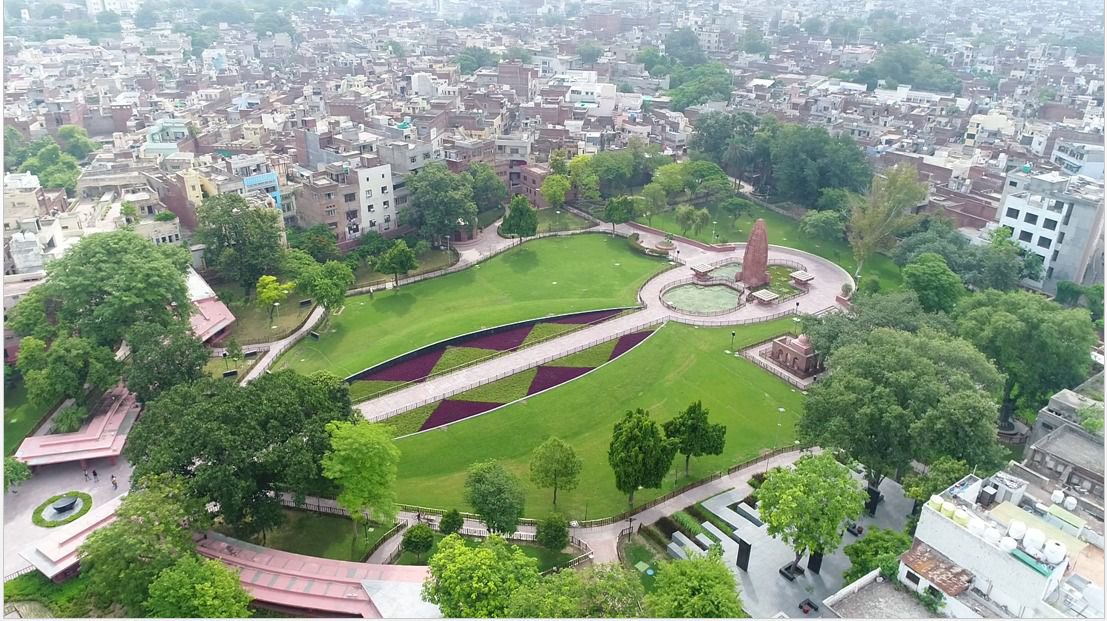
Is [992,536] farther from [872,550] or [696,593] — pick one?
[696,593]

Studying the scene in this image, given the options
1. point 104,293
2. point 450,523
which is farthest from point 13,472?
point 450,523

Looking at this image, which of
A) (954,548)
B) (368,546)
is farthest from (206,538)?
(954,548)

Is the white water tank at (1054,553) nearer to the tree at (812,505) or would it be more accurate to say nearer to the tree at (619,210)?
the tree at (812,505)

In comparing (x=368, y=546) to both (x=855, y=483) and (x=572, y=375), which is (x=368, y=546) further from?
(x=855, y=483)

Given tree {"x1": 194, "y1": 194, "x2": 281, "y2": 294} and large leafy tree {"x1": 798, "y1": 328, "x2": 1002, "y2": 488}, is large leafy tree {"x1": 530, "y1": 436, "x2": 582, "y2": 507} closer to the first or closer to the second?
large leafy tree {"x1": 798, "y1": 328, "x2": 1002, "y2": 488}

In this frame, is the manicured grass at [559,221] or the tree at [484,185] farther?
the manicured grass at [559,221]

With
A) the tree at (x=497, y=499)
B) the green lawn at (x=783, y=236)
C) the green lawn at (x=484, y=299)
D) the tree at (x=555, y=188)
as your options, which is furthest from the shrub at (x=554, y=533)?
the tree at (x=555, y=188)
